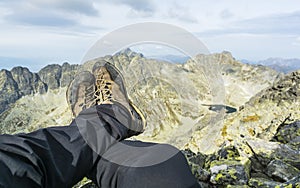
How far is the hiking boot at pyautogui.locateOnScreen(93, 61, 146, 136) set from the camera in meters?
3.83

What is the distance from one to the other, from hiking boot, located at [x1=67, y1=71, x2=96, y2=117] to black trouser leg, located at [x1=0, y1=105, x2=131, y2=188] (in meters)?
1.05

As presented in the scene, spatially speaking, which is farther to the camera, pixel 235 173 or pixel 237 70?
pixel 237 70

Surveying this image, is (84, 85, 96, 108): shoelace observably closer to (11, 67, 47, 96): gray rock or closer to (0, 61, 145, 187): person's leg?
(0, 61, 145, 187): person's leg

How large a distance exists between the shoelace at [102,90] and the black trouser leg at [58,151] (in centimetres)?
85

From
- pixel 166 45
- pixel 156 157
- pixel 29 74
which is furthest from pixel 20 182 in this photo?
pixel 29 74

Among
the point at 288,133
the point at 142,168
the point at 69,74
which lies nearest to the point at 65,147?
the point at 142,168

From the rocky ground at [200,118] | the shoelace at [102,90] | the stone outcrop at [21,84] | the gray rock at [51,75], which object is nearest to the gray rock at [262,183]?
the rocky ground at [200,118]

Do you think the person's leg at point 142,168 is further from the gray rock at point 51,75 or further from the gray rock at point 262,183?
the gray rock at point 51,75

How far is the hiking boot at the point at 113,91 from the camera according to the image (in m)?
3.83

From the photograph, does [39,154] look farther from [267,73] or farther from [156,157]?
[267,73]

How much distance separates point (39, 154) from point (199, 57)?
206cm

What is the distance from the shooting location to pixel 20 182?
2.20 m

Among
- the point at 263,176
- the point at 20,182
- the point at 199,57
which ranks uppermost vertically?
the point at 199,57

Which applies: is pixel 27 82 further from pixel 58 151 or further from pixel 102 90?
pixel 58 151
